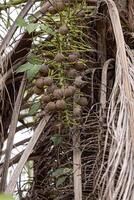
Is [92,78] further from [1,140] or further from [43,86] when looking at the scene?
[1,140]

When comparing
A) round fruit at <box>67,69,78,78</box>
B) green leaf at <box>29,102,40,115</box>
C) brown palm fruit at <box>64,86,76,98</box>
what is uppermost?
round fruit at <box>67,69,78,78</box>

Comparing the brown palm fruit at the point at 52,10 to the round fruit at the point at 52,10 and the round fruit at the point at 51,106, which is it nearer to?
the round fruit at the point at 52,10

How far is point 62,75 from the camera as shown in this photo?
38.8 inches

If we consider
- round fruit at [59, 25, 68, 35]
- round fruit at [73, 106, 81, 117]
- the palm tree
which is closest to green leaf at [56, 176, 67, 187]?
the palm tree

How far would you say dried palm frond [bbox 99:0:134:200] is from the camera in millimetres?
826


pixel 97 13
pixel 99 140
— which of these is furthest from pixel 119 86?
pixel 97 13

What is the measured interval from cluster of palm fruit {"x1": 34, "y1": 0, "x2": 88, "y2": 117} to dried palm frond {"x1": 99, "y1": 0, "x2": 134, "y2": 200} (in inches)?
3.1

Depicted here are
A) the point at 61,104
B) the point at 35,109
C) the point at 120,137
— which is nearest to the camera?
the point at 120,137

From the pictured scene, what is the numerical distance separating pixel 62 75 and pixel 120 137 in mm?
184

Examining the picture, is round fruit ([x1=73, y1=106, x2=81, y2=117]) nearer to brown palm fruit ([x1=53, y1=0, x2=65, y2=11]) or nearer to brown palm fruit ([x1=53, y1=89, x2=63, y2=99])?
brown palm fruit ([x1=53, y1=89, x2=63, y2=99])

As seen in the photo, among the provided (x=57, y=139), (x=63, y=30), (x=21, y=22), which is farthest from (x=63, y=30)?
(x=57, y=139)

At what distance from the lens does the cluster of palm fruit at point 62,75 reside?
0.97 meters

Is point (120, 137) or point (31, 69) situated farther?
point (31, 69)

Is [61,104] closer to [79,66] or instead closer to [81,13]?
[79,66]
